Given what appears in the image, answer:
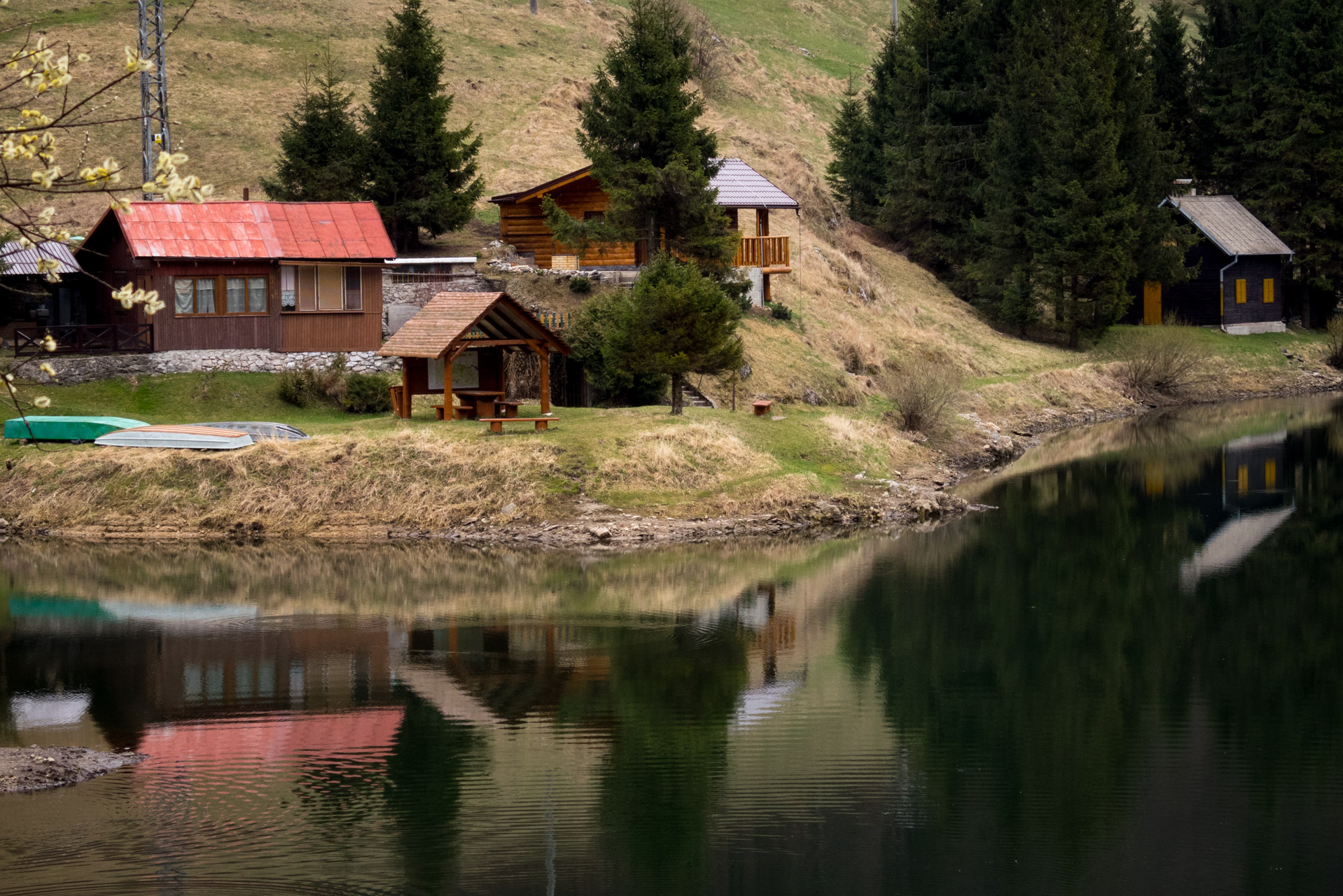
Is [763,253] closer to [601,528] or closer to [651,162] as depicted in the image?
[651,162]

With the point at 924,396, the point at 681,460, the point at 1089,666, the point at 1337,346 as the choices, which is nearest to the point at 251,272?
the point at 681,460

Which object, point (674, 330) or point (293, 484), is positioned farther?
point (674, 330)

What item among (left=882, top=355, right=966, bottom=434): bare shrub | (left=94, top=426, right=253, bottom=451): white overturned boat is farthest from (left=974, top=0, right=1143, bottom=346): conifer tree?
(left=94, top=426, right=253, bottom=451): white overturned boat

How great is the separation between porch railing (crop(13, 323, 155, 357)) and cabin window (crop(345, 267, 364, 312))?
5.92 m

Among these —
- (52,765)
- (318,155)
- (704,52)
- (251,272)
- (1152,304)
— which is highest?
(704,52)

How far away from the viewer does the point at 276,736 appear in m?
18.4

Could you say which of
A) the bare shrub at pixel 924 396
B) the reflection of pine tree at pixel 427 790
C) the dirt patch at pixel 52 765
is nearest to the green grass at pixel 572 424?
the bare shrub at pixel 924 396

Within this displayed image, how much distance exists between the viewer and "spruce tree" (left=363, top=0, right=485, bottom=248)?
1996 inches

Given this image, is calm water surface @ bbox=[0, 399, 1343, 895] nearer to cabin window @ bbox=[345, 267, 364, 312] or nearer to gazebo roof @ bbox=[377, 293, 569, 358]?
gazebo roof @ bbox=[377, 293, 569, 358]

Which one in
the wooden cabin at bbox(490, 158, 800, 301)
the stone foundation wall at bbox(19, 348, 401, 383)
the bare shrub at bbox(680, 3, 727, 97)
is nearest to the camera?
A: the stone foundation wall at bbox(19, 348, 401, 383)

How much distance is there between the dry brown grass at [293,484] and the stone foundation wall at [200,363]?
725 centimetres

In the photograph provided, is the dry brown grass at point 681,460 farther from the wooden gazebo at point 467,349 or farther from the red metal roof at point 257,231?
the red metal roof at point 257,231

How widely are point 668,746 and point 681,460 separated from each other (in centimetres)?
1568

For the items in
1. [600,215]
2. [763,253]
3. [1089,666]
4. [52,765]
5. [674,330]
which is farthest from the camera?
[763,253]
